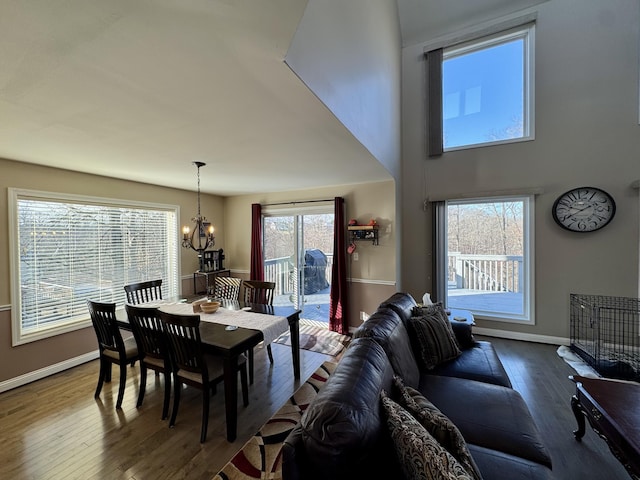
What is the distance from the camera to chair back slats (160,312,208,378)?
6.55 ft

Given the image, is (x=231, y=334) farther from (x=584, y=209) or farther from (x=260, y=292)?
(x=584, y=209)

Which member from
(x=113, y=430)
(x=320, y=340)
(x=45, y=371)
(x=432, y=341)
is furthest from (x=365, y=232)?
(x=45, y=371)

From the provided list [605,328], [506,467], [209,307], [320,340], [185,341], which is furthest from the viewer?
[320,340]

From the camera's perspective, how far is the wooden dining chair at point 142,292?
3.39m

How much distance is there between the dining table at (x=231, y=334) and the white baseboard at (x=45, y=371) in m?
1.14

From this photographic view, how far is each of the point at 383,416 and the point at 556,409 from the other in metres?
2.27

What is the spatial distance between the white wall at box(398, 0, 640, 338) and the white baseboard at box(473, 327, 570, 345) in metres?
0.06

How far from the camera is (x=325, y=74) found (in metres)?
1.67

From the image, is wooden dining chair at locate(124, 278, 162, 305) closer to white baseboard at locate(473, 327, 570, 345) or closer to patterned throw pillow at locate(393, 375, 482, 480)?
patterned throw pillow at locate(393, 375, 482, 480)

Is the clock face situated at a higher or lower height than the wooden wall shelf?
higher

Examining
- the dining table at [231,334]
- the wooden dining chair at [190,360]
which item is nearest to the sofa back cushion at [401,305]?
the dining table at [231,334]

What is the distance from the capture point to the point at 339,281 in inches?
171

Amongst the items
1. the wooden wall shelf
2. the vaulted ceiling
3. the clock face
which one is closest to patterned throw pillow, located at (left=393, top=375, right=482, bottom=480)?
the vaulted ceiling

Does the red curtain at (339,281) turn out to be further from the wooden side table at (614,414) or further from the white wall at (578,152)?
the wooden side table at (614,414)
